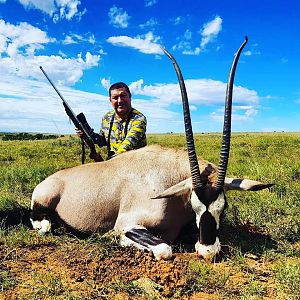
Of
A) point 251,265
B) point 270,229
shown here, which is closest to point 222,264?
point 251,265

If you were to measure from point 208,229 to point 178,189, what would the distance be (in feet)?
2.57

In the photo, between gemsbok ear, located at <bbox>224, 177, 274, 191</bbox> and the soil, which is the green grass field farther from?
gemsbok ear, located at <bbox>224, 177, 274, 191</bbox>

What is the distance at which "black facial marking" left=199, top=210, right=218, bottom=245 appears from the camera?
15.7 feet

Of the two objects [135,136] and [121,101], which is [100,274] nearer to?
[135,136]

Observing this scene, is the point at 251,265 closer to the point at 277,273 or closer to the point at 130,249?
the point at 277,273

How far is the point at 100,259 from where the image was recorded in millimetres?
4961

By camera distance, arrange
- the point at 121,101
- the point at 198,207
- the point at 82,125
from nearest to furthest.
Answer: the point at 198,207 → the point at 121,101 → the point at 82,125

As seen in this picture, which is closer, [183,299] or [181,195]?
[183,299]

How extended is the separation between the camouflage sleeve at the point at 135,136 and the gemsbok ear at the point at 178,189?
200cm

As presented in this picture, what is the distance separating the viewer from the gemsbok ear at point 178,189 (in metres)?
5.32

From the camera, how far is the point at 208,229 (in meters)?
4.79

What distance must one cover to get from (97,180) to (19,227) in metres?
1.49

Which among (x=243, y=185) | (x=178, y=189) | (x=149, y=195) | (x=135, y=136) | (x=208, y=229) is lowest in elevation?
(x=208, y=229)

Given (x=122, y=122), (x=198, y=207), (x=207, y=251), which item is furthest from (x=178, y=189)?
(x=122, y=122)
